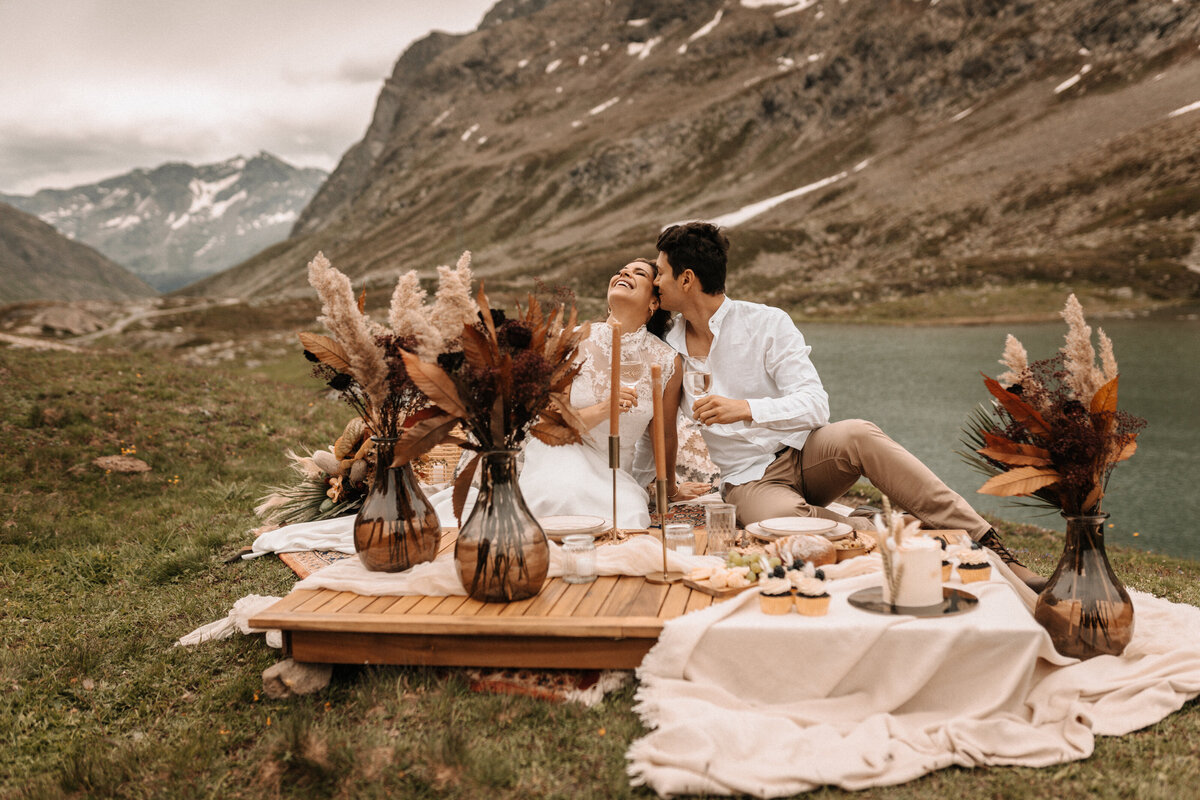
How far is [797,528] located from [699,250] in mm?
2351

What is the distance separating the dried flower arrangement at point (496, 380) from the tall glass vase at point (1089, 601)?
8.28 ft

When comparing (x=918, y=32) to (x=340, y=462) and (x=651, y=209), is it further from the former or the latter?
(x=340, y=462)

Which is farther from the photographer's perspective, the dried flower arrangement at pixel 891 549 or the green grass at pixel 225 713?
the dried flower arrangement at pixel 891 549

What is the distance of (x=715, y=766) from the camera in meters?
3.33

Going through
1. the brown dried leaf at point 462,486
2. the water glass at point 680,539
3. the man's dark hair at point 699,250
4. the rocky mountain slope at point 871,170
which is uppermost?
the rocky mountain slope at point 871,170

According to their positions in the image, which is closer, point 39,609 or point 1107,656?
point 1107,656

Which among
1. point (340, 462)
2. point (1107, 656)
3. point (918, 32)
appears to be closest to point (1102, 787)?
point (1107, 656)

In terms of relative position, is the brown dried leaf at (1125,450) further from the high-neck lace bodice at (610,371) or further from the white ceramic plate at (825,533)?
the high-neck lace bodice at (610,371)

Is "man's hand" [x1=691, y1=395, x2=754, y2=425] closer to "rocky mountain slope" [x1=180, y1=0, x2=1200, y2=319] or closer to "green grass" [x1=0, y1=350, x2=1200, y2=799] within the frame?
"green grass" [x1=0, y1=350, x2=1200, y2=799]

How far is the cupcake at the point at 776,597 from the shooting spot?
12.4ft

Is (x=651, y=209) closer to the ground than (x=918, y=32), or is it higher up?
closer to the ground

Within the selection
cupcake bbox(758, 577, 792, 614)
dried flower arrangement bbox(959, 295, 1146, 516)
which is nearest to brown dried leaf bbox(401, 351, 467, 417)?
cupcake bbox(758, 577, 792, 614)

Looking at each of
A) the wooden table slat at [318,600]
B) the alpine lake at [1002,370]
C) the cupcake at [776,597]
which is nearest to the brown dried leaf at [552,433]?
the cupcake at [776,597]

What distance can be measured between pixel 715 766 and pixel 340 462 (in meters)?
4.66
